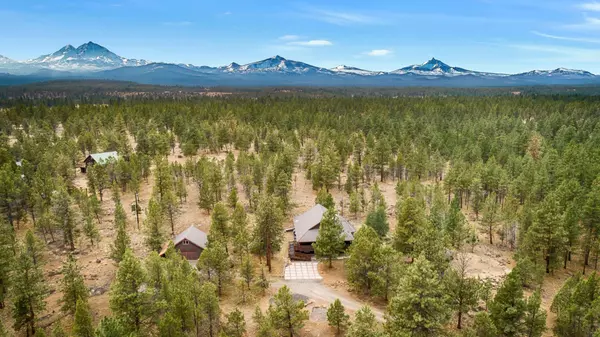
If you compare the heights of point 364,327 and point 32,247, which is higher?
point 32,247

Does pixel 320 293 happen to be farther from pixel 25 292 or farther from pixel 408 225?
pixel 25 292

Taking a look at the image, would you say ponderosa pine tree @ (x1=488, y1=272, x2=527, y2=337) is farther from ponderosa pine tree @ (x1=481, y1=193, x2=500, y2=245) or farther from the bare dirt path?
ponderosa pine tree @ (x1=481, y1=193, x2=500, y2=245)

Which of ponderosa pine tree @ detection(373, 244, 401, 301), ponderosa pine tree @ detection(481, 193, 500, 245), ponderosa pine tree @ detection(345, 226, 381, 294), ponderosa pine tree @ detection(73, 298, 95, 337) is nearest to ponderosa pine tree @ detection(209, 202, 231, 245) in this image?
ponderosa pine tree @ detection(345, 226, 381, 294)

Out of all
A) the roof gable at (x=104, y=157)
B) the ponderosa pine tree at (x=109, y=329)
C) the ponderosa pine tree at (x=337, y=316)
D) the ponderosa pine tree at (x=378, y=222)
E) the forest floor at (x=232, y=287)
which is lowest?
the forest floor at (x=232, y=287)

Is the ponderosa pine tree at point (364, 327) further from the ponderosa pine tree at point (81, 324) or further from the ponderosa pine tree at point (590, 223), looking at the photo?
the ponderosa pine tree at point (590, 223)

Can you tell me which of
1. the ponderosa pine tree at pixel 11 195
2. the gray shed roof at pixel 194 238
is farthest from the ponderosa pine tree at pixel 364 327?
the ponderosa pine tree at pixel 11 195

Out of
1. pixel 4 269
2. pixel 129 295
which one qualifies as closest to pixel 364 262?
pixel 129 295
